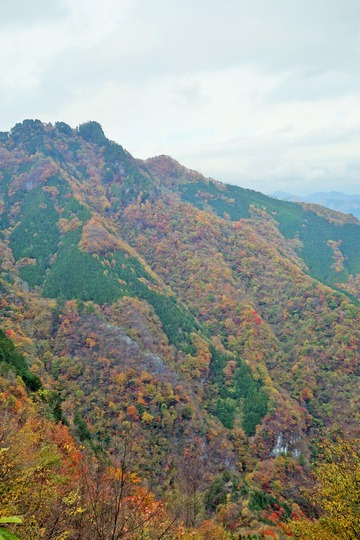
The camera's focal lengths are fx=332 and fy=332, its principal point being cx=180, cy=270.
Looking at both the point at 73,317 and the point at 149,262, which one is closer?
the point at 73,317

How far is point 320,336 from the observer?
143375mm

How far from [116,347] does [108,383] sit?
Result: 524 inches

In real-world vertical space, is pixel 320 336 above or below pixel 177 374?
above

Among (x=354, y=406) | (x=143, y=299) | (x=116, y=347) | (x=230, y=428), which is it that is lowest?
(x=230, y=428)

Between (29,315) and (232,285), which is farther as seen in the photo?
(232,285)

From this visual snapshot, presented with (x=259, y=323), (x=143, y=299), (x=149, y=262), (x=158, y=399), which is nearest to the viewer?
(x=158, y=399)

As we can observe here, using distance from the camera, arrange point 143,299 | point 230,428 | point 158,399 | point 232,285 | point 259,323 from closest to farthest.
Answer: point 158,399 → point 230,428 → point 143,299 → point 259,323 → point 232,285

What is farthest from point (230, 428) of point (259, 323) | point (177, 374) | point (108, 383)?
point (259, 323)

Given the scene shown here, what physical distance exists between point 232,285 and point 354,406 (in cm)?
8030

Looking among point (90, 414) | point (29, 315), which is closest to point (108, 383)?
point (90, 414)

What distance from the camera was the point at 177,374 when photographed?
11338 centimetres

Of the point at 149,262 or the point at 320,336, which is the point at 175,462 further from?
the point at 149,262

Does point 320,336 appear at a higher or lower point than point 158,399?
higher

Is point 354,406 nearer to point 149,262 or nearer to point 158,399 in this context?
point 158,399
